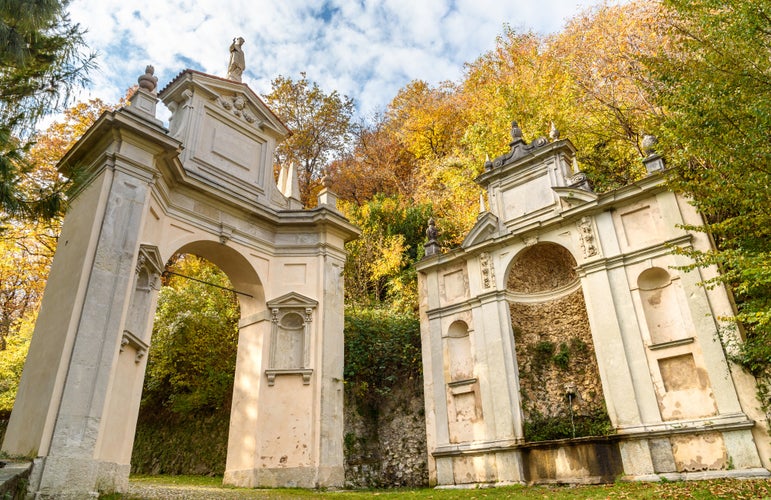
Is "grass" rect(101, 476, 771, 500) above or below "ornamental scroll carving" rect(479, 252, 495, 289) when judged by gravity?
below

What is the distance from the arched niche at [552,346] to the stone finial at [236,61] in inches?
366

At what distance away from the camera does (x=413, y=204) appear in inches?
835

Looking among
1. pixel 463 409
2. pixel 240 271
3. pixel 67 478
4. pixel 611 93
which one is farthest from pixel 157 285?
pixel 611 93

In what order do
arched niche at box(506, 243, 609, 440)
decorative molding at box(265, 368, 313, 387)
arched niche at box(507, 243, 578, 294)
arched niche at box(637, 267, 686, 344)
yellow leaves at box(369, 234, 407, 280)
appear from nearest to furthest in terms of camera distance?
arched niche at box(637, 267, 686, 344) < arched niche at box(506, 243, 609, 440) < decorative molding at box(265, 368, 313, 387) < arched niche at box(507, 243, 578, 294) < yellow leaves at box(369, 234, 407, 280)

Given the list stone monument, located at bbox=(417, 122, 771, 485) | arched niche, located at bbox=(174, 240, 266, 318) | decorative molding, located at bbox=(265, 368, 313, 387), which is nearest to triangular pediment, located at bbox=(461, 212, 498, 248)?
stone monument, located at bbox=(417, 122, 771, 485)

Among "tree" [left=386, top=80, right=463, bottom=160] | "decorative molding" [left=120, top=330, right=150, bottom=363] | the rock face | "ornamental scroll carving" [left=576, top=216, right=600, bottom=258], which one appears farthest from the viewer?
"tree" [left=386, top=80, right=463, bottom=160]

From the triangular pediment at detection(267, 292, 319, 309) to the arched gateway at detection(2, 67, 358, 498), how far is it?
25 millimetres

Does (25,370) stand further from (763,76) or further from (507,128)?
(507,128)

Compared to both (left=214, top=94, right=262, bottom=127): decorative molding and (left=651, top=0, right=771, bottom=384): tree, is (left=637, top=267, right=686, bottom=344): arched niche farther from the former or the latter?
(left=214, top=94, right=262, bottom=127): decorative molding

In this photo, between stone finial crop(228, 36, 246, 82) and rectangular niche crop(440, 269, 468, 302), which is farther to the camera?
stone finial crop(228, 36, 246, 82)

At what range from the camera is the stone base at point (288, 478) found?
34.7ft

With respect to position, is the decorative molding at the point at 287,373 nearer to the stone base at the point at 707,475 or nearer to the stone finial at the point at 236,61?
the stone base at the point at 707,475

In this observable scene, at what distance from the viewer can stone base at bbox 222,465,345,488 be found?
34.7 feet

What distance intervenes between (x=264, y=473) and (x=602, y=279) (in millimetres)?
8485
